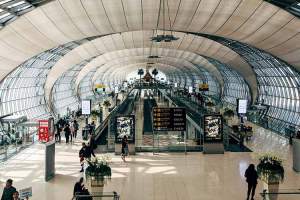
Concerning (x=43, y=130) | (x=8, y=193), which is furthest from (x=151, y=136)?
(x=8, y=193)

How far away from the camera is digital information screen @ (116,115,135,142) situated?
22.0 meters

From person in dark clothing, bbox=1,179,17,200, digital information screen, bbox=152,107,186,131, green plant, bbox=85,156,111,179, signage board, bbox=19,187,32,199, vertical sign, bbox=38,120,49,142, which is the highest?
digital information screen, bbox=152,107,186,131

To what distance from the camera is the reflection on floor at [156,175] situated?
1424 cm

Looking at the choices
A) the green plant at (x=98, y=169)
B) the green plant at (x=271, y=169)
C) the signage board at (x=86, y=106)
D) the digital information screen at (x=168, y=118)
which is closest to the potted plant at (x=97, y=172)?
the green plant at (x=98, y=169)

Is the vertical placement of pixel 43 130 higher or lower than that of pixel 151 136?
higher

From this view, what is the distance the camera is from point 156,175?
17047mm

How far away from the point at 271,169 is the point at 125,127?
10.7m

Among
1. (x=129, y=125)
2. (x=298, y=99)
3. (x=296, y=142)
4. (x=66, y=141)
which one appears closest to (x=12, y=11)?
(x=66, y=141)

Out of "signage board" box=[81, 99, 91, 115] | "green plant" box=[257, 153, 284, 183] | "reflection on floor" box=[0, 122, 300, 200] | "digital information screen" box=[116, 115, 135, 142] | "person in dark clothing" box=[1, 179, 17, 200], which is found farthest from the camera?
"signage board" box=[81, 99, 91, 115]

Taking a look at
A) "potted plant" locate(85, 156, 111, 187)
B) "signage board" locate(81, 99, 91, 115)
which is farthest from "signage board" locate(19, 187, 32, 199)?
"signage board" locate(81, 99, 91, 115)

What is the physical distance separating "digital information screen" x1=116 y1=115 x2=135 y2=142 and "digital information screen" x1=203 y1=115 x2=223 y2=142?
4.05 meters

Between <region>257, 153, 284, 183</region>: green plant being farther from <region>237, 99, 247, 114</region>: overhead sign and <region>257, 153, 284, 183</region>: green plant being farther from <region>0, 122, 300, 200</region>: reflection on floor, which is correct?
<region>237, 99, 247, 114</region>: overhead sign

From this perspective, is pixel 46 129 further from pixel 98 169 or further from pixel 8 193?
pixel 8 193

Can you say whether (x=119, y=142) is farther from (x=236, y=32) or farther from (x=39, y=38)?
(x=236, y=32)
